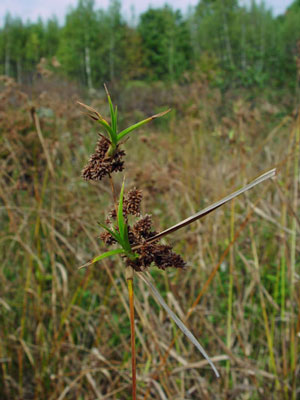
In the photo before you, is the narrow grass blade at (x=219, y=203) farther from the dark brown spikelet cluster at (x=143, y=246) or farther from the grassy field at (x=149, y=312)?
the grassy field at (x=149, y=312)

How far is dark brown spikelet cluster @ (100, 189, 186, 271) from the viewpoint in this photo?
0.35 meters

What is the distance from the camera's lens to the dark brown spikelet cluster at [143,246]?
1.13 ft

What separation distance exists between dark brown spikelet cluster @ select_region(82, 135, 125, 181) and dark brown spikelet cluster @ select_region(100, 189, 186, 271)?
4 cm

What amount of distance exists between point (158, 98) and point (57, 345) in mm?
8929

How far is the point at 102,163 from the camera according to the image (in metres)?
0.36

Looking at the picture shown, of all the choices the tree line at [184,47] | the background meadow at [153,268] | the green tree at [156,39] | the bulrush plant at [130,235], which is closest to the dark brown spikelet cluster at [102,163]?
the bulrush plant at [130,235]

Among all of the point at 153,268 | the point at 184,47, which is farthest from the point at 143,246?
the point at 184,47

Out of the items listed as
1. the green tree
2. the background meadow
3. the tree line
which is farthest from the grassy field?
→ the green tree

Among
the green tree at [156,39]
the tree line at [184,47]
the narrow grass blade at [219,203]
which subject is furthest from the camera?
the green tree at [156,39]

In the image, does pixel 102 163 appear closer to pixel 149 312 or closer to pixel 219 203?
pixel 219 203

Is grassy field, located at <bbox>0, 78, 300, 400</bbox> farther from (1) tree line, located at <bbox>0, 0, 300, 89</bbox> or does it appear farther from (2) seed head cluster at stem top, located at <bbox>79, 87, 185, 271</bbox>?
(1) tree line, located at <bbox>0, 0, 300, 89</bbox>

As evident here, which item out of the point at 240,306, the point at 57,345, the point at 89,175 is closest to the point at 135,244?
the point at 89,175

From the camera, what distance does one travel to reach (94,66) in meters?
17.8

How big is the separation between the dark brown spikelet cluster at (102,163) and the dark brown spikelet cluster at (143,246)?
38 mm
